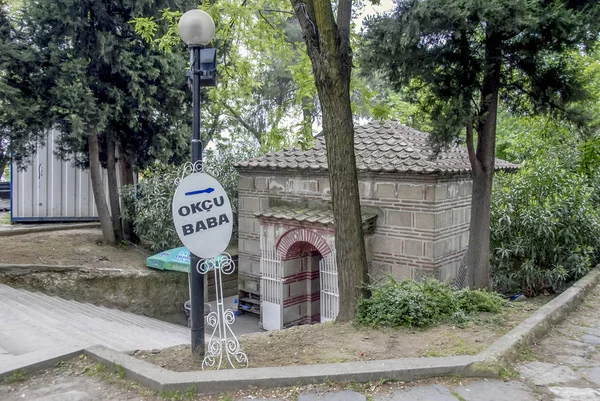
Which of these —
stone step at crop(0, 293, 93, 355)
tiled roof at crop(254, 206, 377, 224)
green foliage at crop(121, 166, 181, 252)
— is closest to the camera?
stone step at crop(0, 293, 93, 355)

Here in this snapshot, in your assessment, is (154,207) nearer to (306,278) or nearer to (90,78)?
(90,78)

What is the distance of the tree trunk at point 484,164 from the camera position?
7020 mm

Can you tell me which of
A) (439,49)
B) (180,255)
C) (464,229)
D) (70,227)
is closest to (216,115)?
(70,227)

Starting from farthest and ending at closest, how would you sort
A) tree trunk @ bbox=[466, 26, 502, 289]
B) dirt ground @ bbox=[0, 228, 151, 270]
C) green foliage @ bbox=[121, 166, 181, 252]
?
1. green foliage @ bbox=[121, 166, 181, 252]
2. dirt ground @ bbox=[0, 228, 151, 270]
3. tree trunk @ bbox=[466, 26, 502, 289]

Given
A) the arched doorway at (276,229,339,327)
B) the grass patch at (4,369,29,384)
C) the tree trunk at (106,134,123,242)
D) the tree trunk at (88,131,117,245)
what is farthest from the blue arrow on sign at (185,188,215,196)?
the tree trunk at (106,134,123,242)

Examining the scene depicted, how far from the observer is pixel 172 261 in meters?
11.2

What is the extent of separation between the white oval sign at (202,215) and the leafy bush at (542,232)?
6.01 metres

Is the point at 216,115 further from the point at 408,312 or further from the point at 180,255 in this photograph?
the point at 408,312

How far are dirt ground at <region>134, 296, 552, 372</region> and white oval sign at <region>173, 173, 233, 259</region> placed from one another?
107 centimetres

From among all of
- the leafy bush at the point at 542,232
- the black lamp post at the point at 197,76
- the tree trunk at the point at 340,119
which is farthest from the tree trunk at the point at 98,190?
the leafy bush at the point at 542,232

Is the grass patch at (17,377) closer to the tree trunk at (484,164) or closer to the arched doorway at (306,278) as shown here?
the tree trunk at (484,164)

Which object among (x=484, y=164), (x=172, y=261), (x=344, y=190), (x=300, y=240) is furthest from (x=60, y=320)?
(x=484, y=164)

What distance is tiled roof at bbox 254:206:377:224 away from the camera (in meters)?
10.0

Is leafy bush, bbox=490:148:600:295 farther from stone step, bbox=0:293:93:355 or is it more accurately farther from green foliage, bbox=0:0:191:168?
green foliage, bbox=0:0:191:168
